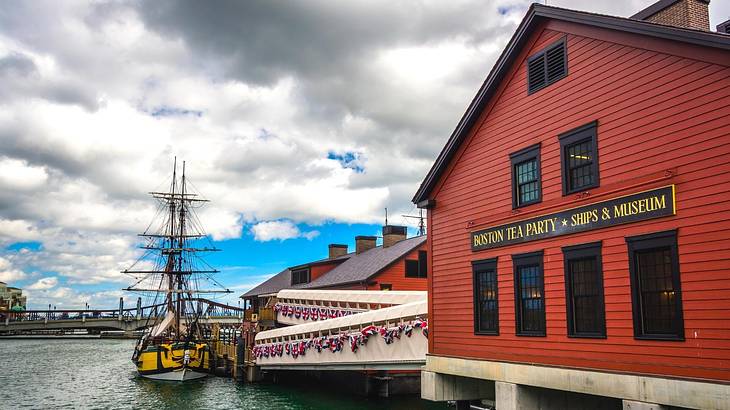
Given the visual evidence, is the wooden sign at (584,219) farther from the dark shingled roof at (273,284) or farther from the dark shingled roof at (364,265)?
the dark shingled roof at (273,284)

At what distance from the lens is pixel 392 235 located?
51531 mm

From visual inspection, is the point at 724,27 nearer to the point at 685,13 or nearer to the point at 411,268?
the point at 685,13

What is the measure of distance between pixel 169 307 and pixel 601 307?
2060 inches

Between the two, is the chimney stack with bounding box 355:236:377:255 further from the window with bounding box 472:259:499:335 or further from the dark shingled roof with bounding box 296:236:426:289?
the window with bounding box 472:259:499:335

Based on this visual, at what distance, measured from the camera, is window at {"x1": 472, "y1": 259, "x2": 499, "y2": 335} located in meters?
18.0

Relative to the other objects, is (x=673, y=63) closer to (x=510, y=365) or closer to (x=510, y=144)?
(x=510, y=144)

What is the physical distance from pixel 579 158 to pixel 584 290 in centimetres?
318

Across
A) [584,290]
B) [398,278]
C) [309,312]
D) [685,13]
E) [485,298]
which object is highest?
[685,13]

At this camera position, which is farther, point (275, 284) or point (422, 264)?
point (275, 284)

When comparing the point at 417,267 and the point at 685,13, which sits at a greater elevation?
the point at 685,13

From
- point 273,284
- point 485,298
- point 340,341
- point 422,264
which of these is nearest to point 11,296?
point 273,284

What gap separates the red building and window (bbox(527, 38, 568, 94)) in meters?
0.04

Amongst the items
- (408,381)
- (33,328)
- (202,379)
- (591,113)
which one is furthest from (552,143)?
(33,328)

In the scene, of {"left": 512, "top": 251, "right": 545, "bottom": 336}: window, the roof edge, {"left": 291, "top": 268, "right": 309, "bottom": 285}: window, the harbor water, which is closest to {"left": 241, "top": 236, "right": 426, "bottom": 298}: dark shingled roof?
{"left": 291, "top": 268, "right": 309, "bottom": 285}: window
